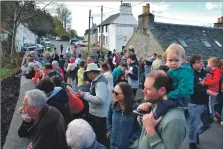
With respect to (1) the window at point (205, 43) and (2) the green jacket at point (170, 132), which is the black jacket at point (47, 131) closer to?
(2) the green jacket at point (170, 132)

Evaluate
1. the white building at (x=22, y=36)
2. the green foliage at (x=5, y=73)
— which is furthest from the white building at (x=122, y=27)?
the green foliage at (x=5, y=73)

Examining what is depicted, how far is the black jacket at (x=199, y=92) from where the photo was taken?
5945mm

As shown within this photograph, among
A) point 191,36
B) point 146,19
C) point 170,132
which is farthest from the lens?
point 191,36

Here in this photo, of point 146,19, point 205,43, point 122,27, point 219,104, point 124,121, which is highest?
point 122,27

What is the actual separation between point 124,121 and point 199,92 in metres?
2.63

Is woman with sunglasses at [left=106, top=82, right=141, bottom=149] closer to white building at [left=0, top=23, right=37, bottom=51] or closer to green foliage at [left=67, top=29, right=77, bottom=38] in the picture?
white building at [left=0, top=23, right=37, bottom=51]

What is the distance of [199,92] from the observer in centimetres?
596

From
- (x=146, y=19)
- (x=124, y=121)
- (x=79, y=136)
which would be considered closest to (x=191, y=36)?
(x=146, y=19)

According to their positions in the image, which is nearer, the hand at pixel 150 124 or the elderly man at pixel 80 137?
the hand at pixel 150 124

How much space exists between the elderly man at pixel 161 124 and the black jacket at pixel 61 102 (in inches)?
85.4

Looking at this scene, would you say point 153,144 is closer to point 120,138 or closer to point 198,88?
point 120,138

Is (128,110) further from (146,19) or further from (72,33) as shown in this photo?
(72,33)

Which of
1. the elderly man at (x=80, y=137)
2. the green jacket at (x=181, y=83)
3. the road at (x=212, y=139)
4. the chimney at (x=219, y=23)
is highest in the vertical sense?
the chimney at (x=219, y=23)

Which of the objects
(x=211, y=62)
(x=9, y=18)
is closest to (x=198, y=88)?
(x=211, y=62)
